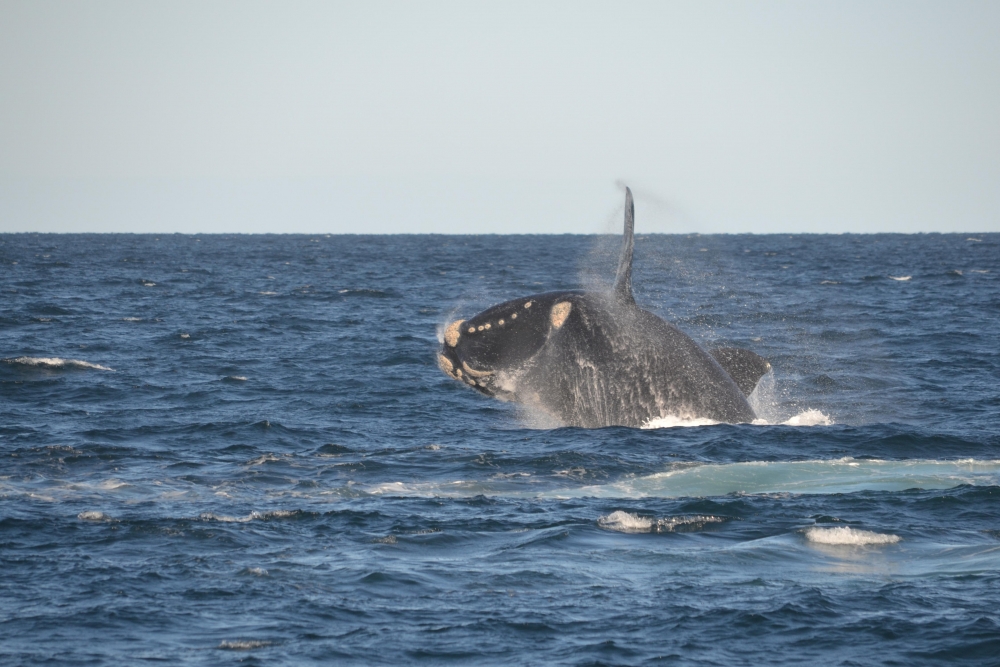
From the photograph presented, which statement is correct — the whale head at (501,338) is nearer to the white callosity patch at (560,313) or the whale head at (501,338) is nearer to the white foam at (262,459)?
the white callosity patch at (560,313)

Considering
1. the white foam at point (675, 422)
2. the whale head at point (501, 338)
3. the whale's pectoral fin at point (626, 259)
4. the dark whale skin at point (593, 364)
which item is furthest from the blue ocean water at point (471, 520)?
the whale head at point (501, 338)

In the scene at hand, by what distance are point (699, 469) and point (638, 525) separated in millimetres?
2701

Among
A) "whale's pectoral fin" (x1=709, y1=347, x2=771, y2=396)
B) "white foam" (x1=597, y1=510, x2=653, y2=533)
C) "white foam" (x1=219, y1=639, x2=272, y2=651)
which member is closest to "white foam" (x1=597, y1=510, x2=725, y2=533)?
"white foam" (x1=597, y1=510, x2=653, y2=533)

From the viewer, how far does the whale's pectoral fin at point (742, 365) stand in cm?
1413

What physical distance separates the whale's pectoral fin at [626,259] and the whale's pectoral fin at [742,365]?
6.05ft

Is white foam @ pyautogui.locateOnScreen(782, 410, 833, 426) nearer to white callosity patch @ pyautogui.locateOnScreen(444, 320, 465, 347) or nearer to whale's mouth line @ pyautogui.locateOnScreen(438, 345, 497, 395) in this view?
whale's mouth line @ pyautogui.locateOnScreen(438, 345, 497, 395)

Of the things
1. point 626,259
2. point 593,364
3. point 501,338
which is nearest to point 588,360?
point 593,364

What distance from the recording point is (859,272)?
68.2 metres

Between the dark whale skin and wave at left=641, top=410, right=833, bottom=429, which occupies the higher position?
the dark whale skin

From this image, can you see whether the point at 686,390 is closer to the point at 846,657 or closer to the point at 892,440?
the point at 892,440

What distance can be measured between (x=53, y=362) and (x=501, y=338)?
15.2 m

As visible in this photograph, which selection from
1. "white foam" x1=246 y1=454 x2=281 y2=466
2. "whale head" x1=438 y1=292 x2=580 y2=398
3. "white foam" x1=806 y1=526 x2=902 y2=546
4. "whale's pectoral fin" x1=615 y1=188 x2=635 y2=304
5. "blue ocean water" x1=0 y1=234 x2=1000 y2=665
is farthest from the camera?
"white foam" x1=246 y1=454 x2=281 y2=466

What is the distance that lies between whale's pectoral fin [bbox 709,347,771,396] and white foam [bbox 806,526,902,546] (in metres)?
3.39

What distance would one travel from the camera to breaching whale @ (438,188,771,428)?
12703 millimetres
